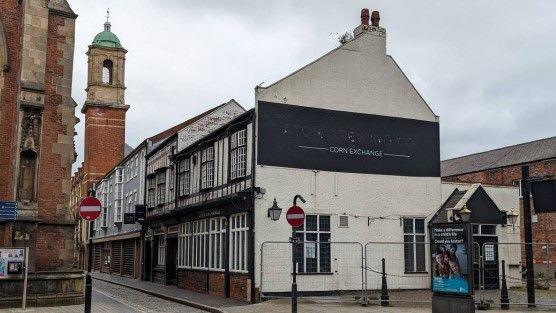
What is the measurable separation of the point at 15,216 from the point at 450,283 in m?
12.4

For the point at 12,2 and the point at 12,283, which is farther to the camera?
the point at 12,2

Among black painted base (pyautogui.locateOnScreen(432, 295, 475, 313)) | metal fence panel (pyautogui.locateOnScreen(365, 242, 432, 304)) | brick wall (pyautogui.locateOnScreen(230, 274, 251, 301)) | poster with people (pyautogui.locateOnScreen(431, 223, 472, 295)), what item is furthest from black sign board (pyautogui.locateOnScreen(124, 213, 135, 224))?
black painted base (pyautogui.locateOnScreen(432, 295, 475, 313))

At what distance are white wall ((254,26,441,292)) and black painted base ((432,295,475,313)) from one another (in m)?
7.06

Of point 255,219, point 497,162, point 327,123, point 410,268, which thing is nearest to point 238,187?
point 255,219

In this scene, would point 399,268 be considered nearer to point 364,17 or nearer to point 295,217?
point 295,217

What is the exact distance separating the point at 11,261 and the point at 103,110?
46.3 meters

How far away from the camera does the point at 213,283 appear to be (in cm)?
2417

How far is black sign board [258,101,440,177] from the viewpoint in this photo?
847 inches

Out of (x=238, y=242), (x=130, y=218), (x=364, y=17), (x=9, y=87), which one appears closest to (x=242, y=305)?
(x=238, y=242)

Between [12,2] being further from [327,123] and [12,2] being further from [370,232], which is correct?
[370,232]

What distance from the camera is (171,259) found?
32.2m

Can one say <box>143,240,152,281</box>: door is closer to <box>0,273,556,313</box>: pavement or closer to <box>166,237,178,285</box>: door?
<box>166,237,178,285</box>: door

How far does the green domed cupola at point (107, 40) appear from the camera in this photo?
214ft

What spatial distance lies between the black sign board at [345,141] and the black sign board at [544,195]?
25.8 ft
